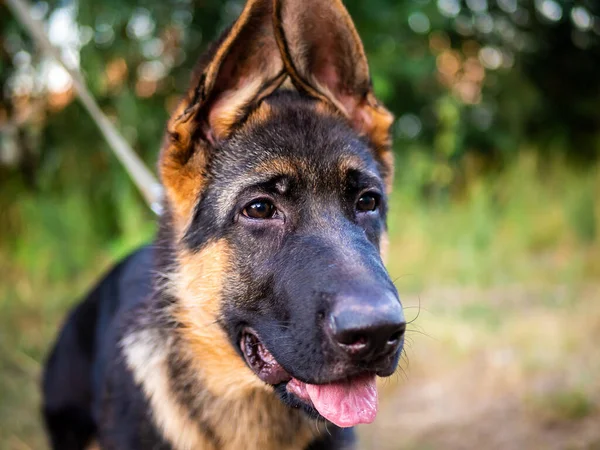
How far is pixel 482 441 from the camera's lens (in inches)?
159

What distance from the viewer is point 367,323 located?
1.88 meters

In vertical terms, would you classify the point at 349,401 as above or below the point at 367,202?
below

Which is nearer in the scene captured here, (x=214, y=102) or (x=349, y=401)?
(x=349, y=401)

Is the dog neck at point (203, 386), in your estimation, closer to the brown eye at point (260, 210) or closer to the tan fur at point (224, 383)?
the tan fur at point (224, 383)

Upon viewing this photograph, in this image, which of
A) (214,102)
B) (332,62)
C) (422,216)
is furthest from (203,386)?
(422,216)

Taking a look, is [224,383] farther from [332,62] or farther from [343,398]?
[332,62]

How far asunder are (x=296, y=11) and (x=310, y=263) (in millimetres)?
1120

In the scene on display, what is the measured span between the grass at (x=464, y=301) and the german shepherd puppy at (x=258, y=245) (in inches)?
45.0

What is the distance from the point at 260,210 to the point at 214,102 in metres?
0.59

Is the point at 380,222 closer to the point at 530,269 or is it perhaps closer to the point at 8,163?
the point at 530,269

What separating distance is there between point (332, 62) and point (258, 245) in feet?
3.39

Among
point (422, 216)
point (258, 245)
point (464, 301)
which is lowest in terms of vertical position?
point (422, 216)

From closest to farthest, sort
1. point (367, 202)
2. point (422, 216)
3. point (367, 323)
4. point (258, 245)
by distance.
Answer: point (367, 323) < point (258, 245) < point (367, 202) < point (422, 216)

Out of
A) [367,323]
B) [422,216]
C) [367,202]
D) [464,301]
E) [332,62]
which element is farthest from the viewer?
[422,216]
